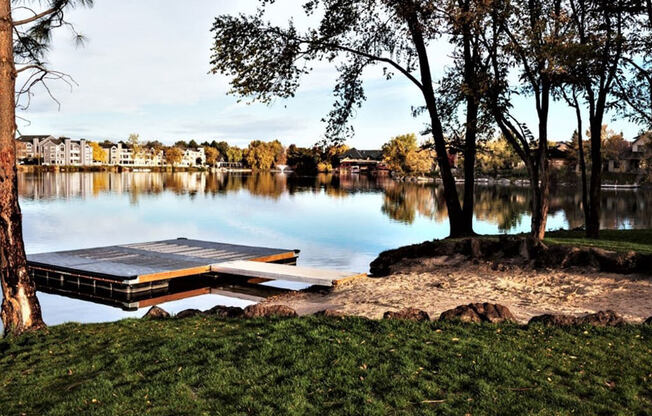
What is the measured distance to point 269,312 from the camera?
9344 millimetres

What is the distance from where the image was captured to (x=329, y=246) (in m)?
26.5

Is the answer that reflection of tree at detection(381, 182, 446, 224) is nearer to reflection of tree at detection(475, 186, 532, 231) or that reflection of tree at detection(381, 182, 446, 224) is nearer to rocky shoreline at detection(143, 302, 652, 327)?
reflection of tree at detection(475, 186, 532, 231)

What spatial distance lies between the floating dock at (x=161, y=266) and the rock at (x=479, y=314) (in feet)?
16.9

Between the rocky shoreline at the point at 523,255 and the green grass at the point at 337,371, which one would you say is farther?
the rocky shoreline at the point at 523,255

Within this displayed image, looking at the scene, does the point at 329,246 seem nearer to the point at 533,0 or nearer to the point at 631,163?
the point at 533,0

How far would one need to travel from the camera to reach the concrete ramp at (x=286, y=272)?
1391 cm

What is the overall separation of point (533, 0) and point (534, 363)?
41.5 feet

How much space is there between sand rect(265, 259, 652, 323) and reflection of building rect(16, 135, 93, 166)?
133 metres

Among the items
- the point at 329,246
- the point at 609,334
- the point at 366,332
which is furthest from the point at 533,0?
the point at 329,246

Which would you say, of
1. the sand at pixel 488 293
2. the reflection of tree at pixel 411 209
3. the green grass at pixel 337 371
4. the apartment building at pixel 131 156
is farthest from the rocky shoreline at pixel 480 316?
the apartment building at pixel 131 156

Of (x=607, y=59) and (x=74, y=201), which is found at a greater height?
(x=607, y=59)

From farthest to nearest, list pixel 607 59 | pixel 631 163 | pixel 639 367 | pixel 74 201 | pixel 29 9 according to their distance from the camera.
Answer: pixel 631 163
pixel 74 201
pixel 607 59
pixel 29 9
pixel 639 367

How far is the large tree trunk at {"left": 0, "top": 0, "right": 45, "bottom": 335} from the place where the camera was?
928cm

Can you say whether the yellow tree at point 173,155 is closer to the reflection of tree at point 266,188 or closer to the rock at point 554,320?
the reflection of tree at point 266,188
